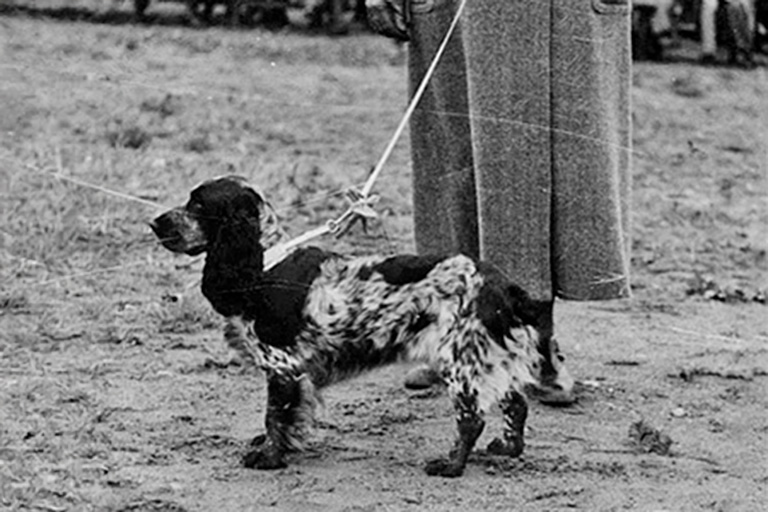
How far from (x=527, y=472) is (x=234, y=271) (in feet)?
3.46

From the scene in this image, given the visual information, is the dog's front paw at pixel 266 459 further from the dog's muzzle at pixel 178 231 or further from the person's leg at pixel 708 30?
the person's leg at pixel 708 30

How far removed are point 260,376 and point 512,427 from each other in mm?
1322

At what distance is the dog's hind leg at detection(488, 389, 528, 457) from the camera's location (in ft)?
17.3

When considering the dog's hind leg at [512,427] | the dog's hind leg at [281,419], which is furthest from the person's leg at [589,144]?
the dog's hind leg at [281,419]

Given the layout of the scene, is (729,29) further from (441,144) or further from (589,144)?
(589,144)

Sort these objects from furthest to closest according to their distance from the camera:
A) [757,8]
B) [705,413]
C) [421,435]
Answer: [757,8]
[705,413]
[421,435]

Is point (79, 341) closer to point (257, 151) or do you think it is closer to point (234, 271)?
point (234, 271)

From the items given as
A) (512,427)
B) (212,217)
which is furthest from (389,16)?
(512,427)

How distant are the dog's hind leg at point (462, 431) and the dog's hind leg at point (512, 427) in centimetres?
14

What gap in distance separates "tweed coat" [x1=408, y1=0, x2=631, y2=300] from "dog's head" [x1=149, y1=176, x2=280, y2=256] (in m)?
1.06

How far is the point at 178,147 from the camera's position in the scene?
1135 centimetres

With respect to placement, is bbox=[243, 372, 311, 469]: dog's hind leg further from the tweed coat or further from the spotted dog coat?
the tweed coat

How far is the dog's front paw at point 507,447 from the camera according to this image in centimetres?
536

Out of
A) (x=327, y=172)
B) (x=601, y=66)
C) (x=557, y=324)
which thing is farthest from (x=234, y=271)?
(x=327, y=172)
